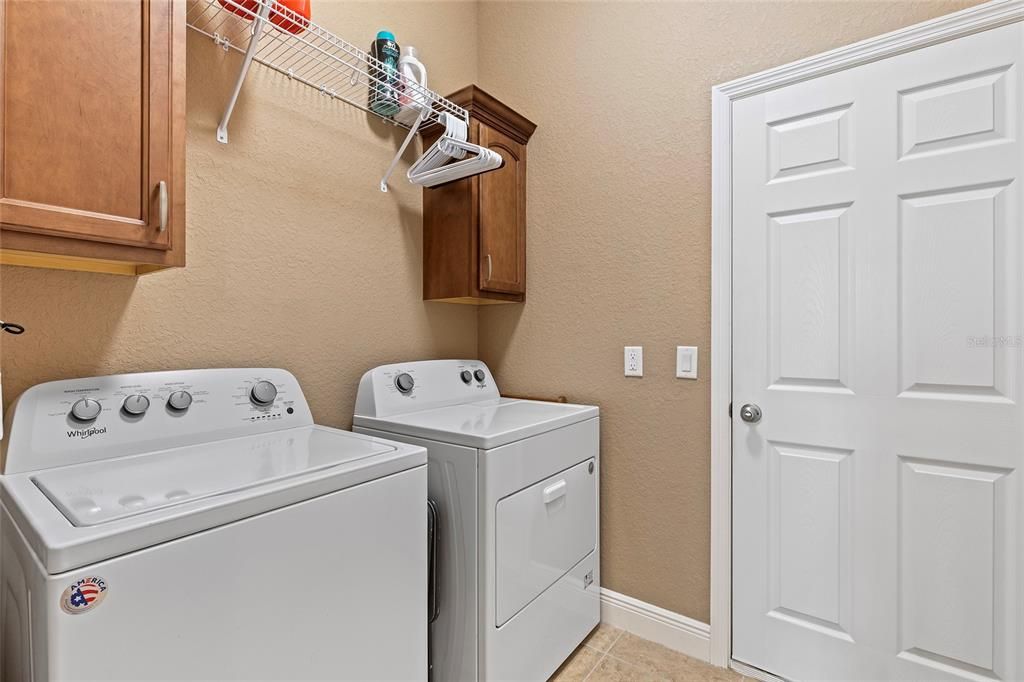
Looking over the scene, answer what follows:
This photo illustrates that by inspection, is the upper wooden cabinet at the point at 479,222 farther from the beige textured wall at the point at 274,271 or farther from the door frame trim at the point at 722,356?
the door frame trim at the point at 722,356

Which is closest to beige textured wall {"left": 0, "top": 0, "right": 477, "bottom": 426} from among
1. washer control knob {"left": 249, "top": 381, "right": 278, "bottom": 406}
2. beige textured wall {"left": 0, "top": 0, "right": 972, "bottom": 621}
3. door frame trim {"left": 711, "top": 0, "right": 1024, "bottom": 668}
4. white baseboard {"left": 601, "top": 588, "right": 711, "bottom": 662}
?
beige textured wall {"left": 0, "top": 0, "right": 972, "bottom": 621}

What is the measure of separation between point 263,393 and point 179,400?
21 cm

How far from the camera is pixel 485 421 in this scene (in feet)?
5.54

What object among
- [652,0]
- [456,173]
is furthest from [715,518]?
[652,0]

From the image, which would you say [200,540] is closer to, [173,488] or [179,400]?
[173,488]

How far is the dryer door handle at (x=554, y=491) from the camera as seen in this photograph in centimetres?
168

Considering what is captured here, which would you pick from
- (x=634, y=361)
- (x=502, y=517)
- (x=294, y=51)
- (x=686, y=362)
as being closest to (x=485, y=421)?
(x=502, y=517)

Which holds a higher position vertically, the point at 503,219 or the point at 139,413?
the point at 503,219

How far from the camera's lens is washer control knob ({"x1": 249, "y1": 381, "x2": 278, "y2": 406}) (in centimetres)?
145

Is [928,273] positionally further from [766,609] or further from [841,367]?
[766,609]

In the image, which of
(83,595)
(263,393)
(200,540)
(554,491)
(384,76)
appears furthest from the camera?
(384,76)

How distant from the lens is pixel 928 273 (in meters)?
1.47

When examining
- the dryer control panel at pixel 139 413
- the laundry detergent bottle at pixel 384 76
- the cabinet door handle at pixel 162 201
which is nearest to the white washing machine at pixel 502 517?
the dryer control panel at pixel 139 413

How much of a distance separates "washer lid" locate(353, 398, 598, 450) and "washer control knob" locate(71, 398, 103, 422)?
734mm
